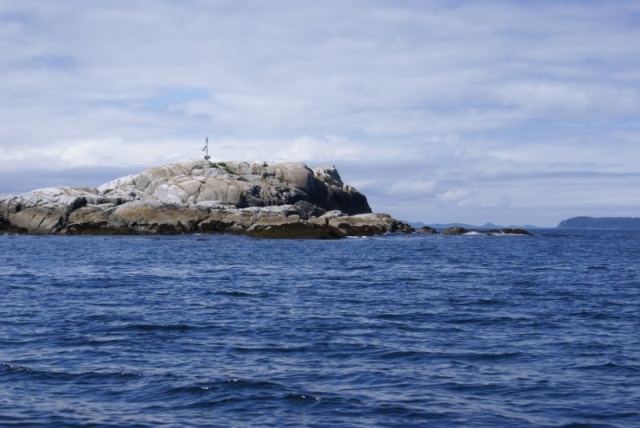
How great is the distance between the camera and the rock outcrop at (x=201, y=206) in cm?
7475

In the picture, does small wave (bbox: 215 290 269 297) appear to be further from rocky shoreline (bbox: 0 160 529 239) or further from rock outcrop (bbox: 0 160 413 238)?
rocky shoreline (bbox: 0 160 529 239)

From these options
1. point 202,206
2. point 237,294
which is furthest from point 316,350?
point 202,206

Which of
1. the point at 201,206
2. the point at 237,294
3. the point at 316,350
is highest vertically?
the point at 201,206

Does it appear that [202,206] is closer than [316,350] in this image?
No

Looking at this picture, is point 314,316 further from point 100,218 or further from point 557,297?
point 100,218

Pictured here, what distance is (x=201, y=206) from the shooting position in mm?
78625

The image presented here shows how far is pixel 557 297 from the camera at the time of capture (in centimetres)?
2872

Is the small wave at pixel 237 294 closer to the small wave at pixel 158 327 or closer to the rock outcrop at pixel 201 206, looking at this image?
the small wave at pixel 158 327

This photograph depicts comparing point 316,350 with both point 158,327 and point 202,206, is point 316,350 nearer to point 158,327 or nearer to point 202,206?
point 158,327

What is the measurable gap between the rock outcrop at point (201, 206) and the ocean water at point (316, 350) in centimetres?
3829

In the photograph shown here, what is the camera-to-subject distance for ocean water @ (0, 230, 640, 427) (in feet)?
43.3

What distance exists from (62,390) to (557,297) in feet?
64.9

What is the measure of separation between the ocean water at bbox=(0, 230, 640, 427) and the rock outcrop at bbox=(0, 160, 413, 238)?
38293 mm

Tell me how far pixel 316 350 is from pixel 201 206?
6204 centimetres
